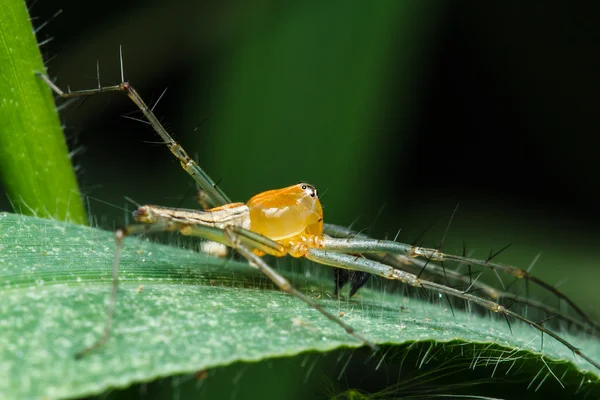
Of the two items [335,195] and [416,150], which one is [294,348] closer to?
[335,195]

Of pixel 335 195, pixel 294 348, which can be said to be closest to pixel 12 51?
pixel 294 348

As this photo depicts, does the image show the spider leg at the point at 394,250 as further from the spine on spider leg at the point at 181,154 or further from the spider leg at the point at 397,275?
the spine on spider leg at the point at 181,154

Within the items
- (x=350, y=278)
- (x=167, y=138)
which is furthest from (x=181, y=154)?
(x=350, y=278)

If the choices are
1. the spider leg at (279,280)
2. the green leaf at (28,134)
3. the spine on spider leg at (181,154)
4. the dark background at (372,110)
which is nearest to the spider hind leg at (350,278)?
the spider leg at (279,280)

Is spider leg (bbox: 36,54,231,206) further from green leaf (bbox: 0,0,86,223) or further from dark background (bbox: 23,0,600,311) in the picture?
dark background (bbox: 23,0,600,311)

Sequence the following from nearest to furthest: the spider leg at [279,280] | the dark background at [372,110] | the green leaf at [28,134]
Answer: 1. the spider leg at [279,280]
2. the green leaf at [28,134]
3. the dark background at [372,110]

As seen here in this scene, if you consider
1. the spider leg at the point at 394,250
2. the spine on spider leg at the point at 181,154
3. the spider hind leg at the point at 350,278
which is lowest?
the spider hind leg at the point at 350,278
